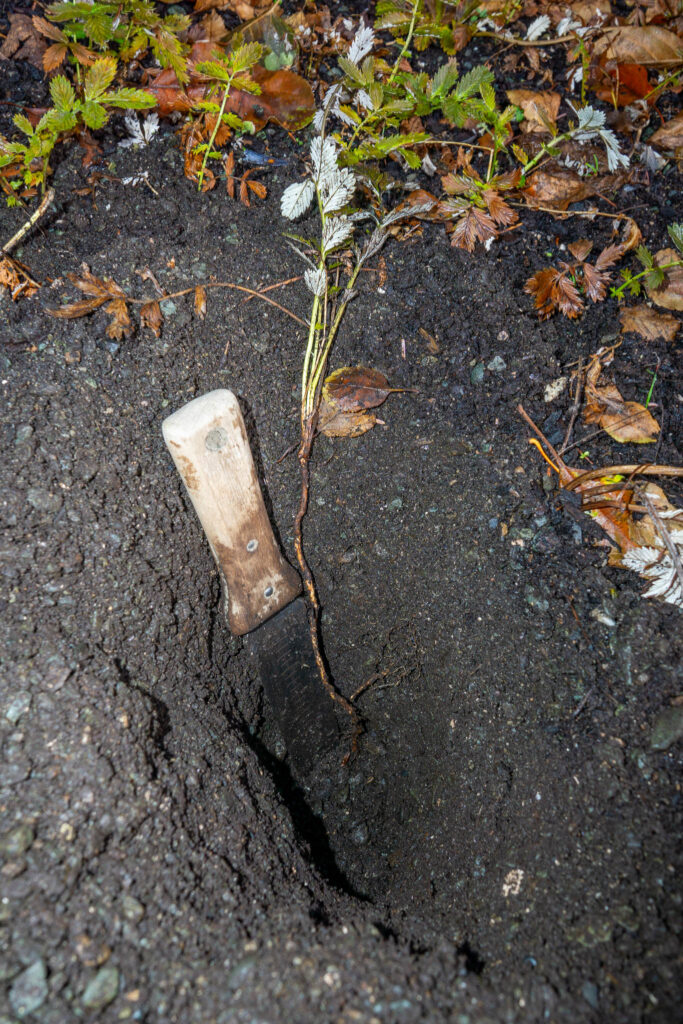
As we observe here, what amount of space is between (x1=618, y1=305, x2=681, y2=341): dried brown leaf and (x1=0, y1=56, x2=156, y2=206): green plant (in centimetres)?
147

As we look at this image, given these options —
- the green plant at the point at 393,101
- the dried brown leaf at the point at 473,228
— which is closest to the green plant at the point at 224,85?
the green plant at the point at 393,101

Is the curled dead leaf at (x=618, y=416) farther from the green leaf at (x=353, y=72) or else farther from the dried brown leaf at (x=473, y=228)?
the green leaf at (x=353, y=72)

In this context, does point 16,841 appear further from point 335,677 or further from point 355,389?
point 355,389

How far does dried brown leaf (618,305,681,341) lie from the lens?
1.76 metres

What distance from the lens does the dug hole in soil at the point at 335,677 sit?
0.97 m

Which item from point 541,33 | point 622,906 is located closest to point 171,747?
point 622,906

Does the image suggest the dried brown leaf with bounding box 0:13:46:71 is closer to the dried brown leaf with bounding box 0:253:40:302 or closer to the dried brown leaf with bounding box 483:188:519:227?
the dried brown leaf with bounding box 0:253:40:302

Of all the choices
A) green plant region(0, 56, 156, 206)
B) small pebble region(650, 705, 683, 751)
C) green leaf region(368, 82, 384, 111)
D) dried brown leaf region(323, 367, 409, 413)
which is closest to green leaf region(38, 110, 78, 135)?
green plant region(0, 56, 156, 206)

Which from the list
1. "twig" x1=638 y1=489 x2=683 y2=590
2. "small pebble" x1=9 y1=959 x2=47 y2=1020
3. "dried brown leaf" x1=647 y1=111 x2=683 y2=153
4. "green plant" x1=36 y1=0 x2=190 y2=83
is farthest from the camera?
"dried brown leaf" x1=647 y1=111 x2=683 y2=153

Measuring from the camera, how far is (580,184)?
6.21 ft

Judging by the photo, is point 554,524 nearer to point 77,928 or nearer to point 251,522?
point 251,522

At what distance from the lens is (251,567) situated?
1.51 metres

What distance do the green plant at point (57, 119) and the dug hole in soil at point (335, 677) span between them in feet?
0.32

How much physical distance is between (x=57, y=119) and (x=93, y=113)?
0.31 ft
